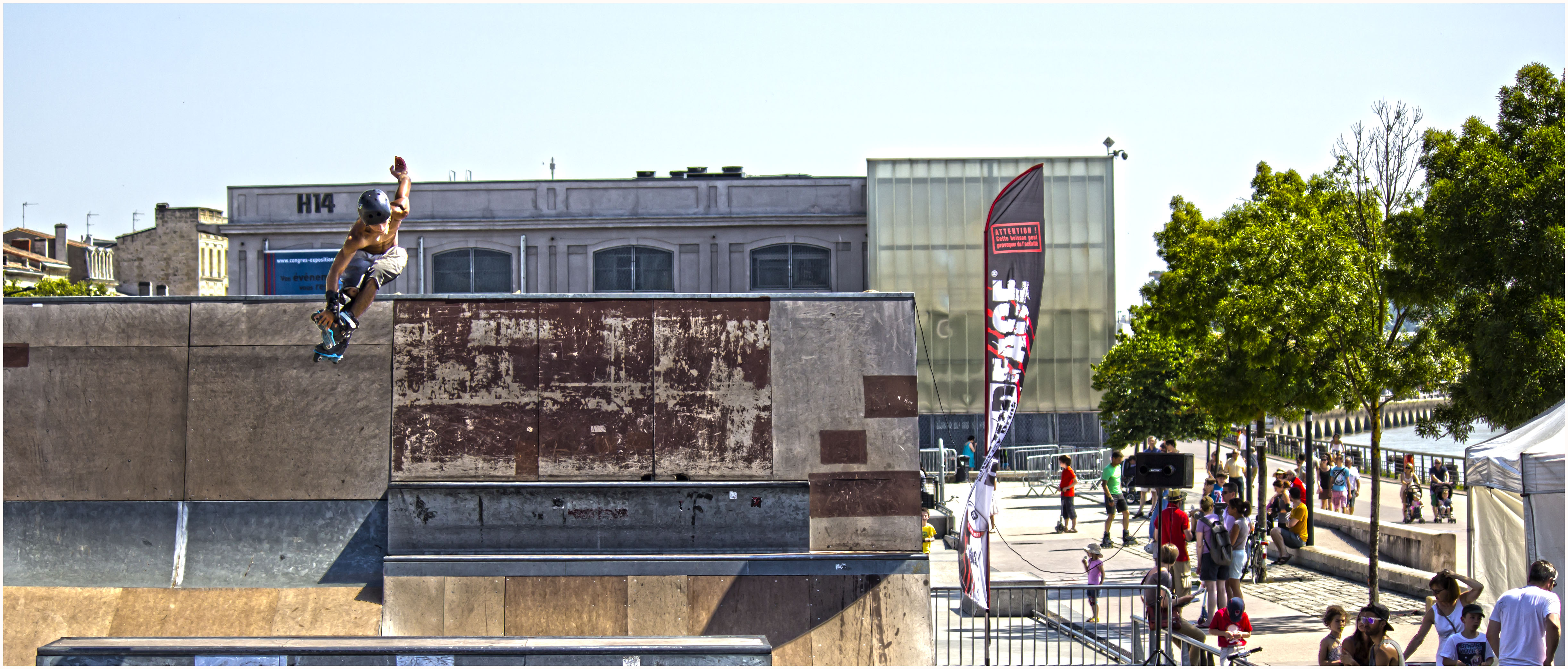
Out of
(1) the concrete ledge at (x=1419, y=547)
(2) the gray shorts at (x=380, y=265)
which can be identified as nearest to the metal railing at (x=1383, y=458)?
(1) the concrete ledge at (x=1419, y=547)

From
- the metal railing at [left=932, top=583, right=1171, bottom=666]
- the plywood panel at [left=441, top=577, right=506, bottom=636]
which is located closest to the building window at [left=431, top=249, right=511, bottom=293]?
the metal railing at [left=932, top=583, right=1171, bottom=666]

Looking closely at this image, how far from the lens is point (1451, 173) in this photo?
12.6 m

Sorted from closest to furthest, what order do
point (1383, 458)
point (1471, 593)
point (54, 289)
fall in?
point (1471, 593) < point (1383, 458) < point (54, 289)

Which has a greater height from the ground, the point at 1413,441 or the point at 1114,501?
the point at 1114,501

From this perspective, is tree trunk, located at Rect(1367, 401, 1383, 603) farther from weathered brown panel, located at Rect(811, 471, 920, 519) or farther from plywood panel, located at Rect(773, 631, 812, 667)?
plywood panel, located at Rect(773, 631, 812, 667)

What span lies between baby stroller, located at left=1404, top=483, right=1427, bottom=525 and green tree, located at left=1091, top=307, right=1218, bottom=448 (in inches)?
195

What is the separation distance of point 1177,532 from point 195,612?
1047 centimetres

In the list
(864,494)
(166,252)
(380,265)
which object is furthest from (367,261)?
(166,252)

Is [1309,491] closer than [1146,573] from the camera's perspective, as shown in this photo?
No

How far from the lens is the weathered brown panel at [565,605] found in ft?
36.1

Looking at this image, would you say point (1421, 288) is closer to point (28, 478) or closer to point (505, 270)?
point (28, 478)

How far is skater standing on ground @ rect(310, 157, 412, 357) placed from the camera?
27.4ft

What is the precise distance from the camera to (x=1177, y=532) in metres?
12.6

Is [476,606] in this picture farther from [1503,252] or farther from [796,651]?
[1503,252]
